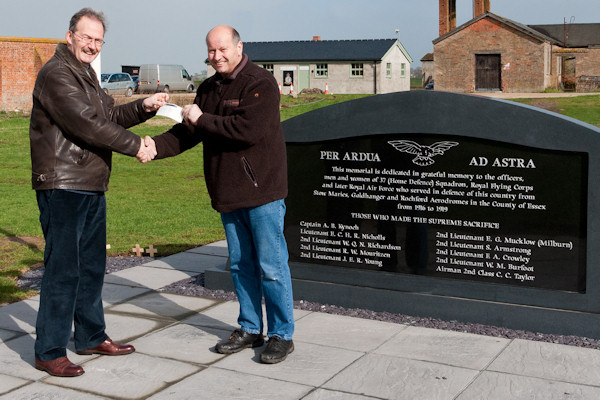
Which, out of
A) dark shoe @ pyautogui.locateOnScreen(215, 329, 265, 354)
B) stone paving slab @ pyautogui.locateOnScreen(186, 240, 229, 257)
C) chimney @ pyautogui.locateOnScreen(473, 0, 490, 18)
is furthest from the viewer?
chimney @ pyautogui.locateOnScreen(473, 0, 490, 18)

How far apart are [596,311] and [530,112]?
1464mm

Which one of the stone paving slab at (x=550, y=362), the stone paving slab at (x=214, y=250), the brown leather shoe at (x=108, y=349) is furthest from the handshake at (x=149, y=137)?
the stone paving slab at (x=214, y=250)

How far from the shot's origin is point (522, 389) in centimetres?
430

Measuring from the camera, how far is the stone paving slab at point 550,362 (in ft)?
14.9

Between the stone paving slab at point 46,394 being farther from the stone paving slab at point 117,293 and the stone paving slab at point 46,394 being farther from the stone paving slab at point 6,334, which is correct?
the stone paving slab at point 117,293

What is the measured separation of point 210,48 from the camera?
15.4 feet

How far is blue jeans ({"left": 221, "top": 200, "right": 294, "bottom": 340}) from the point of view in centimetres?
481

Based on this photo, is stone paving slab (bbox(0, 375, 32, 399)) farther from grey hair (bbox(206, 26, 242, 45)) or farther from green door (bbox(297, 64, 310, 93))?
green door (bbox(297, 64, 310, 93))

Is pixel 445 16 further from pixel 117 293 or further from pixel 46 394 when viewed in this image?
pixel 46 394

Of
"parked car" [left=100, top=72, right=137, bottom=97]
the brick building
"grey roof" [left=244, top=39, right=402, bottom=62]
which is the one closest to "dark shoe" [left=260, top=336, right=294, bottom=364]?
"parked car" [left=100, top=72, right=137, bottom=97]

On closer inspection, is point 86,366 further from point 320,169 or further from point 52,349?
point 320,169

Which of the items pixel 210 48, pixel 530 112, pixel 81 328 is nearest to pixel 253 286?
pixel 81 328

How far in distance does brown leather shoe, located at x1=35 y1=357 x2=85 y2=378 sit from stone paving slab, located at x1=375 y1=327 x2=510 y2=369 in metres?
1.88

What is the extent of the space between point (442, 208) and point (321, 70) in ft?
175
